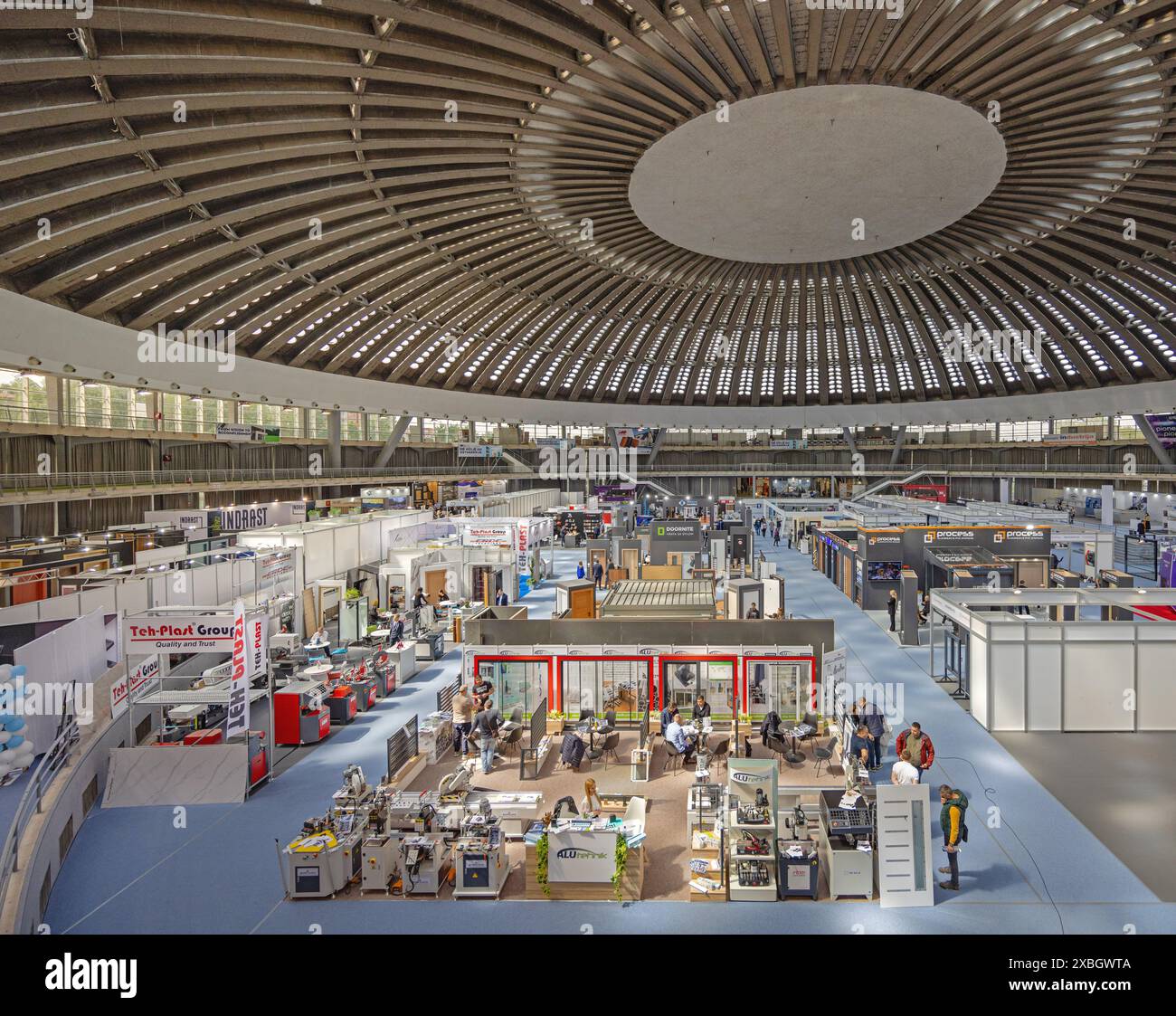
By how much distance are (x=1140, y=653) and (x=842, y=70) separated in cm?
1479

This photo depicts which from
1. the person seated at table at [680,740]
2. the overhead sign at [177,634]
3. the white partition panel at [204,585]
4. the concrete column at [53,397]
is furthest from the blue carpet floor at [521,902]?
the concrete column at [53,397]

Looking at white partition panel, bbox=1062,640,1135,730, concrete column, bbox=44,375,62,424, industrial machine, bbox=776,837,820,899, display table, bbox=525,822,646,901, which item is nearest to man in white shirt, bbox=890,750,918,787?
industrial machine, bbox=776,837,820,899

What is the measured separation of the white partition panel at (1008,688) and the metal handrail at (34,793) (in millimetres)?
16322

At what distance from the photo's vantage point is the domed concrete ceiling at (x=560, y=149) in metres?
13.7

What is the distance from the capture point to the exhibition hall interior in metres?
9.40

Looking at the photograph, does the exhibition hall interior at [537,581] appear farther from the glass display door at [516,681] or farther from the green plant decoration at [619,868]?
the glass display door at [516,681]

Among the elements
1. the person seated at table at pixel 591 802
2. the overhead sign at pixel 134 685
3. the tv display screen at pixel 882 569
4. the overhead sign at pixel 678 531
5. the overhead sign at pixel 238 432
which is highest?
the overhead sign at pixel 238 432

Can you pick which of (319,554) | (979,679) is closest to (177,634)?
(319,554)

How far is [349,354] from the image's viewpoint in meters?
42.3

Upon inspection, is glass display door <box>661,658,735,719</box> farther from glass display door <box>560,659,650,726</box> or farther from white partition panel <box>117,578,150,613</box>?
white partition panel <box>117,578,150,613</box>

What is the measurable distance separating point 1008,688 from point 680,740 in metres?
7.16
